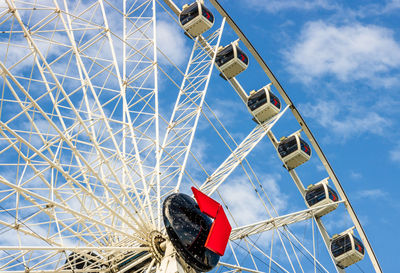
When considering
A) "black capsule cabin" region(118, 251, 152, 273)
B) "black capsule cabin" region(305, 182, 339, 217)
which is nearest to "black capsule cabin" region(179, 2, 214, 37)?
"black capsule cabin" region(305, 182, 339, 217)

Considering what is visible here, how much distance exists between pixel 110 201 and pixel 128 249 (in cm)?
341

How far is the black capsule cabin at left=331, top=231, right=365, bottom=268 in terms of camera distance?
2611cm

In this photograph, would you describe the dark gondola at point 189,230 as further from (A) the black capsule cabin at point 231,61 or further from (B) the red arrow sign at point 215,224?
(A) the black capsule cabin at point 231,61

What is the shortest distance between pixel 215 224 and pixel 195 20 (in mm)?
11328

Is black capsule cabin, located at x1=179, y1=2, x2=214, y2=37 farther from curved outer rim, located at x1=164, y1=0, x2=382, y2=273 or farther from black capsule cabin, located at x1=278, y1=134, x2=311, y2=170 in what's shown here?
black capsule cabin, located at x1=278, y1=134, x2=311, y2=170

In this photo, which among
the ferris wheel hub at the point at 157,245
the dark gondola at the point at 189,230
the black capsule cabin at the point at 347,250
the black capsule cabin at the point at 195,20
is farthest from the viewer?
the black capsule cabin at the point at 347,250

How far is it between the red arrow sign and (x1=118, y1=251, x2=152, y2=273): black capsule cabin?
73.7 inches

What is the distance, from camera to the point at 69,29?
62.5 feet

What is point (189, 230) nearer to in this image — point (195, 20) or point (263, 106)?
point (263, 106)

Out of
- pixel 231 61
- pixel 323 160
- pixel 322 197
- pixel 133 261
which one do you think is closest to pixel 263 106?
pixel 231 61

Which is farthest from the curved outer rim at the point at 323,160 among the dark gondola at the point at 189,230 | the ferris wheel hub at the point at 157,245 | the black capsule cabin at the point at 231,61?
the ferris wheel hub at the point at 157,245

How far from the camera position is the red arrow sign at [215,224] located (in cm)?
1669

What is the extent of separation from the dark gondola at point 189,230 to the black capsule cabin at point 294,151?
10.6m

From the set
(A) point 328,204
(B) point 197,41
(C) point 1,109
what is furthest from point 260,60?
(C) point 1,109
